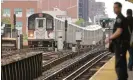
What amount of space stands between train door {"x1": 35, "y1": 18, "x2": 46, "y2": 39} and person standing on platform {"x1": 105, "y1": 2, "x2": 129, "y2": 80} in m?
29.5

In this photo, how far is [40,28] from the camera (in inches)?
1497

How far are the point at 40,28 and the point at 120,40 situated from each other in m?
29.9

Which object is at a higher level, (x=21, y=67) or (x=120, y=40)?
(x=120, y=40)

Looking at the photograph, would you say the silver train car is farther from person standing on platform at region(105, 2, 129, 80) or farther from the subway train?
person standing on platform at region(105, 2, 129, 80)

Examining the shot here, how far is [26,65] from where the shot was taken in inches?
641

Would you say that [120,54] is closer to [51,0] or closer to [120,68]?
[120,68]

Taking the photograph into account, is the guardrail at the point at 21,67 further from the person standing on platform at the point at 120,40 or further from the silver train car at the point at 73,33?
the silver train car at the point at 73,33

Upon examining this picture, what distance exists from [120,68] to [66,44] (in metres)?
32.2

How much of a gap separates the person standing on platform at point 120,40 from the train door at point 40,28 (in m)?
29.5

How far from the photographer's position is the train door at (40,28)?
37.9 metres

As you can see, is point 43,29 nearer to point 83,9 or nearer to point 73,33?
point 73,33

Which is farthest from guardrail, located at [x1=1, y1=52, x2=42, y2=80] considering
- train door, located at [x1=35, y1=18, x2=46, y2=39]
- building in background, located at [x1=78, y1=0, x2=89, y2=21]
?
building in background, located at [x1=78, y1=0, x2=89, y2=21]

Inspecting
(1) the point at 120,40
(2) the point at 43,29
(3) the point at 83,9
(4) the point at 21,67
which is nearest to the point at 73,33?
(2) the point at 43,29

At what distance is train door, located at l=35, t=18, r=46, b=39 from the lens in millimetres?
37906
